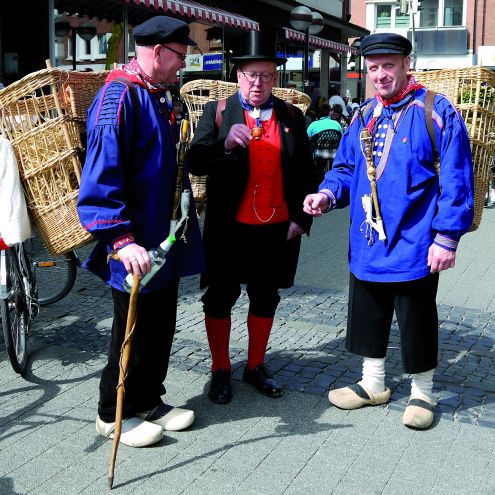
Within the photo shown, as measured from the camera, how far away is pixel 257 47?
395 cm

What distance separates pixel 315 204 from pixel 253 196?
1.18 feet

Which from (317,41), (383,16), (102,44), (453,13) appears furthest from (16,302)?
(383,16)

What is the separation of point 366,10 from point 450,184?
42563 millimetres

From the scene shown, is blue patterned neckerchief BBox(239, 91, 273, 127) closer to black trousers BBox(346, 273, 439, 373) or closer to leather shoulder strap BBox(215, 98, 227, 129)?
leather shoulder strap BBox(215, 98, 227, 129)

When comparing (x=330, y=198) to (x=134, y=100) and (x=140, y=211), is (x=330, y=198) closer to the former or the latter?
(x=140, y=211)

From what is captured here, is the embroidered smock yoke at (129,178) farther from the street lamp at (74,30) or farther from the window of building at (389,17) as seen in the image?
the window of building at (389,17)

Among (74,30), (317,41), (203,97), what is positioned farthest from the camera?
(317,41)

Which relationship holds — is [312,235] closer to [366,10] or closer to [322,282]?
[322,282]

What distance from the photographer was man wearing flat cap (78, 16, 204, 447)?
127 inches

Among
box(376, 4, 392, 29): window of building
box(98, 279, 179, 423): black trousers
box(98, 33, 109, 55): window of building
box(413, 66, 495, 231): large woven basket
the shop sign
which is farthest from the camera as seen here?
box(376, 4, 392, 29): window of building

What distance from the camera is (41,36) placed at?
12.0 m

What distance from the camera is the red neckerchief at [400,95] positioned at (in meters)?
3.73

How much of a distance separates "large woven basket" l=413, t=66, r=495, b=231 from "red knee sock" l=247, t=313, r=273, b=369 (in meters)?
1.23

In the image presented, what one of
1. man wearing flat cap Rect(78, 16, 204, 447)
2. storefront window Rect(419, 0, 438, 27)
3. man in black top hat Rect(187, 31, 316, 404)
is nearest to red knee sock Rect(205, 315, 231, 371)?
man in black top hat Rect(187, 31, 316, 404)
